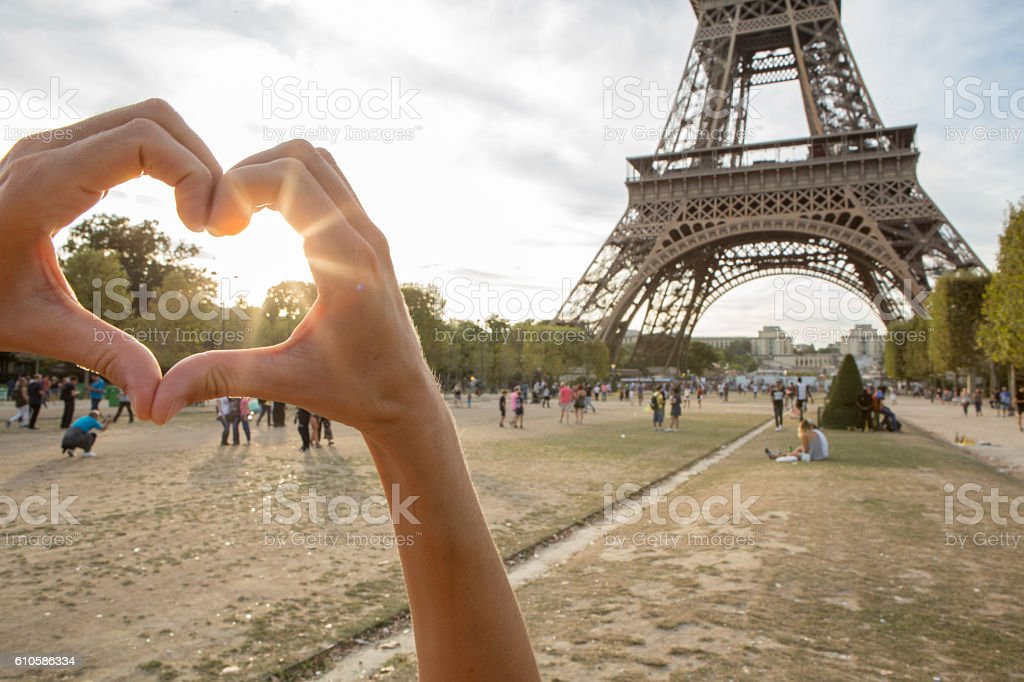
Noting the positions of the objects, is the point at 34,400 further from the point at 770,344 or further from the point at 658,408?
the point at 770,344

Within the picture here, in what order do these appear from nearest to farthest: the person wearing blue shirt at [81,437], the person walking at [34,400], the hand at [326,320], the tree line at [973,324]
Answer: the hand at [326,320]
the person wearing blue shirt at [81,437]
the tree line at [973,324]
the person walking at [34,400]

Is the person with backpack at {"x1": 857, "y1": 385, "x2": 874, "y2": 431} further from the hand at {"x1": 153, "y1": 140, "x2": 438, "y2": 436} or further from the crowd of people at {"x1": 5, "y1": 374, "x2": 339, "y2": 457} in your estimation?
the hand at {"x1": 153, "y1": 140, "x2": 438, "y2": 436}

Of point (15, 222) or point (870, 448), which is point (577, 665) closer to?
point (15, 222)

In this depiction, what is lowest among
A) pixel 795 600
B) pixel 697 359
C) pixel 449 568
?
pixel 795 600

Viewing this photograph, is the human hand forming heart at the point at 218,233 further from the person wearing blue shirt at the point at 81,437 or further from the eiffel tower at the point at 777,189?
the eiffel tower at the point at 777,189

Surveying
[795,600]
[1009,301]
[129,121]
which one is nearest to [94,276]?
[795,600]

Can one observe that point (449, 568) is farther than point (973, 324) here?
No

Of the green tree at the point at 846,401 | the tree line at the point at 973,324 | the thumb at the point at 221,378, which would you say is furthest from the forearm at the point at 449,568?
the green tree at the point at 846,401

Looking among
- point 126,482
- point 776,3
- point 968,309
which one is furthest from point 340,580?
point 776,3
